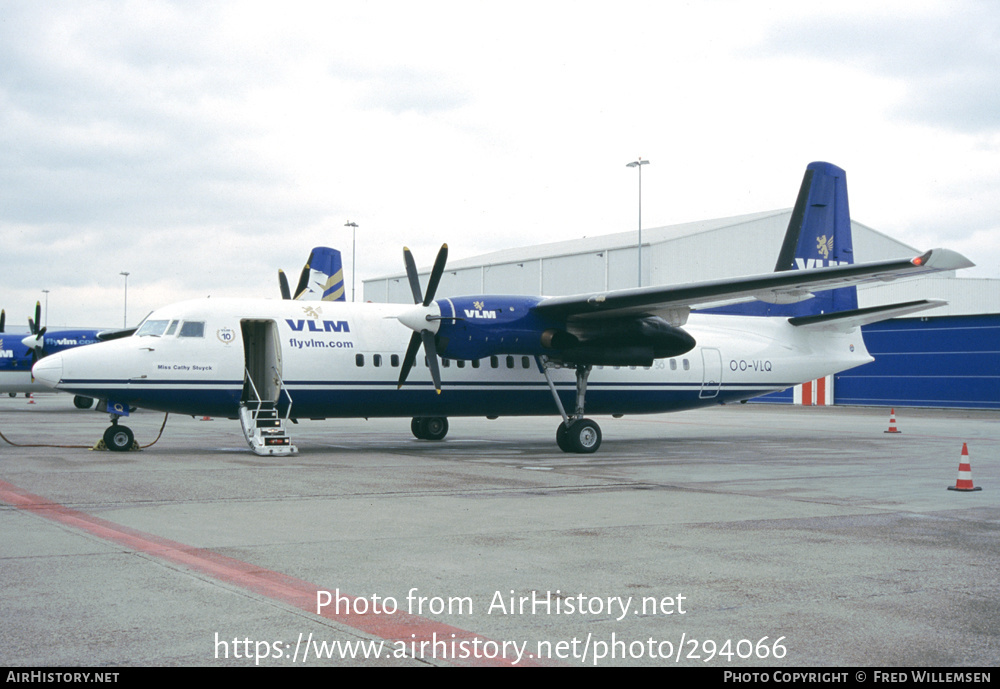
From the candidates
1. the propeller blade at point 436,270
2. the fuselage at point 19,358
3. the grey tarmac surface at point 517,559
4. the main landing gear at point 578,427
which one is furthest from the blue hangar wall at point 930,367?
the fuselage at point 19,358

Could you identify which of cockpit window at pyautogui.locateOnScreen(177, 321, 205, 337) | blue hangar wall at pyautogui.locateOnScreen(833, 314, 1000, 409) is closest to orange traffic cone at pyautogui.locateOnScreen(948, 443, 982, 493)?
cockpit window at pyautogui.locateOnScreen(177, 321, 205, 337)

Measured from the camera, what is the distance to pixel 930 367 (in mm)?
47000

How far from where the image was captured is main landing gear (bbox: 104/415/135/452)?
1838 centimetres

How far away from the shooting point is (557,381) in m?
22.1

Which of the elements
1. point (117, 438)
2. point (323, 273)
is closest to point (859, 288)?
point (323, 273)

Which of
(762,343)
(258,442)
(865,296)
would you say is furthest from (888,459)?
(865,296)

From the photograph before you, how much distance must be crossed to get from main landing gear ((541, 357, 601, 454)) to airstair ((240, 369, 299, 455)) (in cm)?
598

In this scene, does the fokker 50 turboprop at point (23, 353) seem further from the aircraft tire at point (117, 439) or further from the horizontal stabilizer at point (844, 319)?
the horizontal stabilizer at point (844, 319)

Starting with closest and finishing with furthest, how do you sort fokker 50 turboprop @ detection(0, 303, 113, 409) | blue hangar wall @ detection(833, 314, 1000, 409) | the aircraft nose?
the aircraft nose < fokker 50 turboprop @ detection(0, 303, 113, 409) < blue hangar wall @ detection(833, 314, 1000, 409)

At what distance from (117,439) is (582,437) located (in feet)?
32.5

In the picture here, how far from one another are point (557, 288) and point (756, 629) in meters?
58.5

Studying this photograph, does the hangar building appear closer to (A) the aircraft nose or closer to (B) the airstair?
(B) the airstair

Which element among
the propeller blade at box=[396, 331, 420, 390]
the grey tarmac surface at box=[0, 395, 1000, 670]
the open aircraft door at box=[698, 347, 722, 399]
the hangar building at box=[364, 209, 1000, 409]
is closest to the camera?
the grey tarmac surface at box=[0, 395, 1000, 670]
